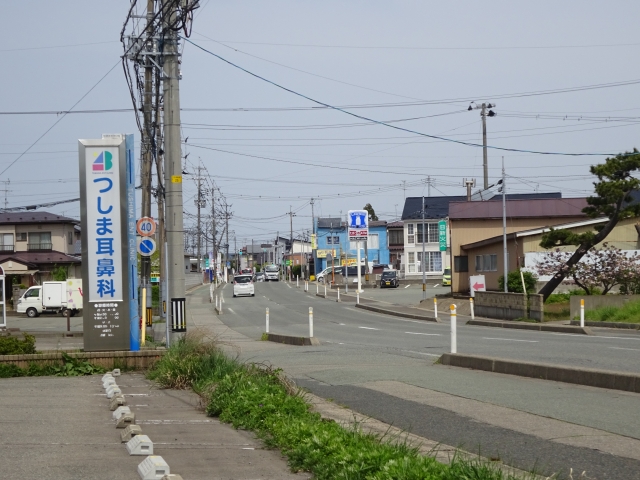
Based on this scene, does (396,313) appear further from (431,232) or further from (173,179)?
(431,232)

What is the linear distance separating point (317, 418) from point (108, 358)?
6.83m

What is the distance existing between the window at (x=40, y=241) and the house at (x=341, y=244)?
171ft

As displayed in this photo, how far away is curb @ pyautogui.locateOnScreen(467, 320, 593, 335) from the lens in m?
26.1

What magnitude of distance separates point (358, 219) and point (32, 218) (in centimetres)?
2637

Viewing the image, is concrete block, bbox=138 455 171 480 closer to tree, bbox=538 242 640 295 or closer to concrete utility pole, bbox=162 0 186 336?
Result: concrete utility pole, bbox=162 0 186 336

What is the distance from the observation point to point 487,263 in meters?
46.3

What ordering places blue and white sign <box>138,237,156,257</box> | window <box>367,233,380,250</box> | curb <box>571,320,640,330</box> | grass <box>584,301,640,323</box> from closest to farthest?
blue and white sign <box>138,237,156,257</box> → curb <box>571,320,640,330</box> → grass <box>584,301,640,323</box> → window <box>367,233,380,250</box>

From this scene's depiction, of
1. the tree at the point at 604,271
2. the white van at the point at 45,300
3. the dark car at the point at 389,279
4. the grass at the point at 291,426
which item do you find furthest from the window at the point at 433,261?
the grass at the point at 291,426

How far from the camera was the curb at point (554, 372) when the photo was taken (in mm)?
10844

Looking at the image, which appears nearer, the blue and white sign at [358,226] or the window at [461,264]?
the window at [461,264]

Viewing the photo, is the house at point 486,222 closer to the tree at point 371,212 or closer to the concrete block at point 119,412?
the concrete block at point 119,412

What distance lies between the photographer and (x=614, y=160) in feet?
108

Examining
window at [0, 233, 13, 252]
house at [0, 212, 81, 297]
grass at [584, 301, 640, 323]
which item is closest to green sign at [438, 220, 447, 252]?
house at [0, 212, 81, 297]

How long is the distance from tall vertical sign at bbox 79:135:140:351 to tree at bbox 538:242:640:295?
78.6 feet
